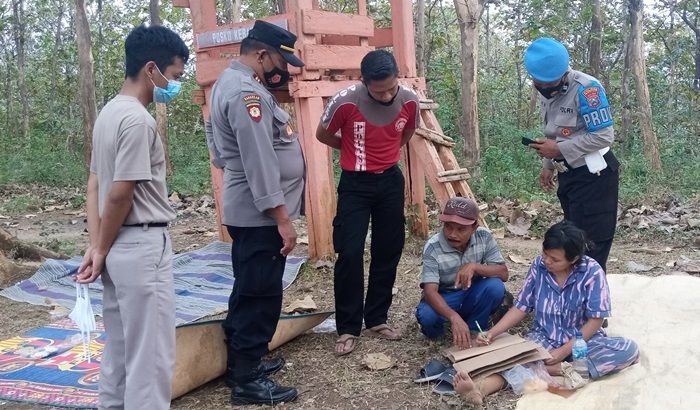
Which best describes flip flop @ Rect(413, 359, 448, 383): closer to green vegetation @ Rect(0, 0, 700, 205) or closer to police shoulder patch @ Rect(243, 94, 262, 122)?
police shoulder patch @ Rect(243, 94, 262, 122)

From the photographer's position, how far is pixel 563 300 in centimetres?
358

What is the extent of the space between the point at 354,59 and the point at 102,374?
410cm

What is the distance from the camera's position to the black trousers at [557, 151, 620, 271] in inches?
151

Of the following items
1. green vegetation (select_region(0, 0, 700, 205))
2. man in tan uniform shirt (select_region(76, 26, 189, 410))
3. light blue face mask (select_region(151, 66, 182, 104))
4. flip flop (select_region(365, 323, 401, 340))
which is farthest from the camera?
green vegetation (select_region(0, 0, 700, 205))

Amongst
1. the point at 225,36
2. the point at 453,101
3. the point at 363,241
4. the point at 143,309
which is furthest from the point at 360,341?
the point at 453,101

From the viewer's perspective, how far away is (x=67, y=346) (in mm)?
4309

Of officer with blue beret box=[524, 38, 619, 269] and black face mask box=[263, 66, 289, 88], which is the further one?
officer with blue beret box=[524, 38, 619, 269]

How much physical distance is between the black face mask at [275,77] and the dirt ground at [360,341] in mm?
1699

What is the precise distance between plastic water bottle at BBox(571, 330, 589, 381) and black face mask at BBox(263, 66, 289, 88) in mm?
2096

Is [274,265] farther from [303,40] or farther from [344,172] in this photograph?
[303,40]

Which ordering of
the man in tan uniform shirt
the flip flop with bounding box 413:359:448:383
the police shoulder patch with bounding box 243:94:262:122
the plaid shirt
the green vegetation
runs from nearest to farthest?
the man in tan uniform shirt
the police shoulder patch with bounding box 243:94:262:122
the flip flop with bounding box 413:359:448:383
the plaid shirt
the green vegetation

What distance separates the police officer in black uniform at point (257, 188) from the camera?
3.12 metres

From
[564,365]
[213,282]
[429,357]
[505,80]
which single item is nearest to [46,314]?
[213,282]

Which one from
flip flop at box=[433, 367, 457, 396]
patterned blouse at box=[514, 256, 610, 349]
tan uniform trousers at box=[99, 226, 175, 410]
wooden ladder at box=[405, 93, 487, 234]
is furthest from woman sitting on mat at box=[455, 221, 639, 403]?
wooden ladder at box=[405, 93, 487, 234]
